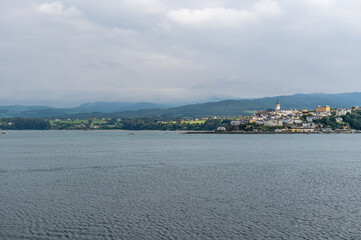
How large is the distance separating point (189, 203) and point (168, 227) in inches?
246

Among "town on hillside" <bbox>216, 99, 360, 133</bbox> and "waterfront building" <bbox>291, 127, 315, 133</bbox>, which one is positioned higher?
"town on hillside" <bbox>216, 99, 360, 133</bbox>

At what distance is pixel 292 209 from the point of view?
2648cm

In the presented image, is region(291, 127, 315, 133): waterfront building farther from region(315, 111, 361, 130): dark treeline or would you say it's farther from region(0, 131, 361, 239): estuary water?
region(0, 131, 361, 239): estuary water

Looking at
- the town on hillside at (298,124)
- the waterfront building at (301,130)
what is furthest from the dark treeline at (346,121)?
the waterfront building at (301,130)

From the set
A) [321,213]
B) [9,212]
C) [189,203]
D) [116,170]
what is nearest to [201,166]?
[116,170]

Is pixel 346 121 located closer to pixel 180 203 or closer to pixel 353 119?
pixel 353 119

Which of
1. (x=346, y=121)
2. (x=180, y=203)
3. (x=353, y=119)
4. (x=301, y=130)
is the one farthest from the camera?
(x=346, y=121)

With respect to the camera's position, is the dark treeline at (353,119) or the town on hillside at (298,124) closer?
the town on hillside at (298,124)

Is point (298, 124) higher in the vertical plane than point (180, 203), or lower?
higher

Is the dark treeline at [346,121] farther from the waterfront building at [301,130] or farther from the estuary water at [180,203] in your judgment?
the estuary water at [180,203]

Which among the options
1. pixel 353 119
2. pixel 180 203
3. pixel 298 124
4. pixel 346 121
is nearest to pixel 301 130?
pixel 298 124

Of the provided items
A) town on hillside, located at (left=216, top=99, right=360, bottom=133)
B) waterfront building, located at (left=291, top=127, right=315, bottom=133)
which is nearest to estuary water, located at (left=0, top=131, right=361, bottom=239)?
waterfront building, located at (left=291, top=127, right=315, bottom=133)

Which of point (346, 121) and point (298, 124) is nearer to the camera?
point (346, 121)

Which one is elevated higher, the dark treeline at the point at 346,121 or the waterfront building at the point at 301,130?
the dark treeline at the point at 346,121
